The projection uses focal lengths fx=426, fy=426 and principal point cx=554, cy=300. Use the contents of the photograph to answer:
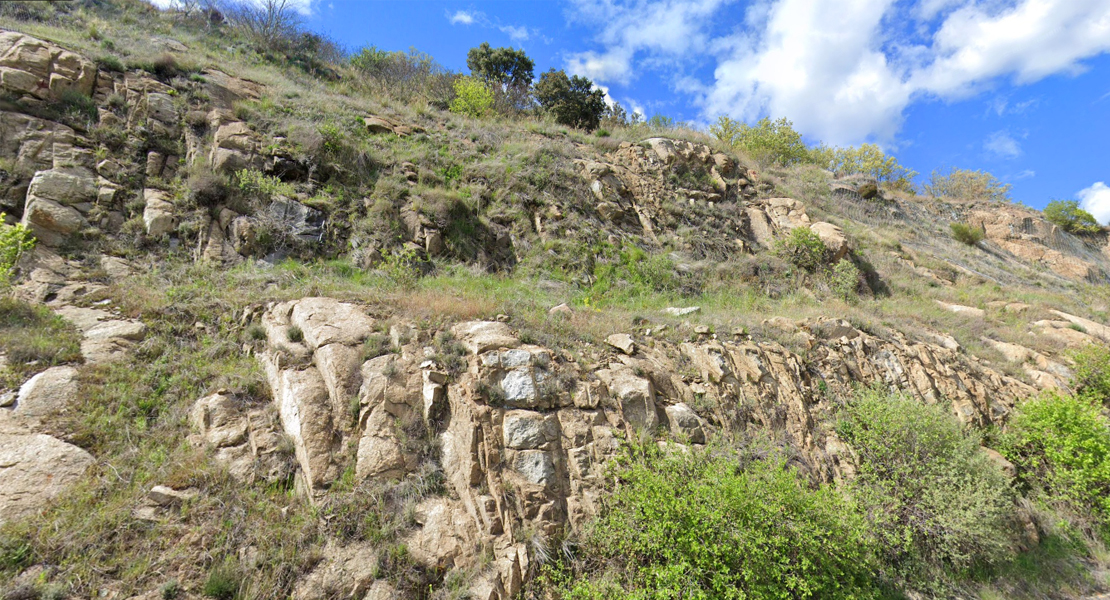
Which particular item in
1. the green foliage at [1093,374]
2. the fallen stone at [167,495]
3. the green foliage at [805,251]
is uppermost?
the green foliage at [805,251]

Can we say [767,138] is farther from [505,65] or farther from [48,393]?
[48,393]

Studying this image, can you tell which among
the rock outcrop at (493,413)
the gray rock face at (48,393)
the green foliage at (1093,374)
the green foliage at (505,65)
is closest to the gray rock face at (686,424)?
the rock outcrop at (493,413)

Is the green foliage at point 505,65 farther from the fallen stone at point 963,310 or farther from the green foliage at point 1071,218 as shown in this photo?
the green foliage at point 1071,218

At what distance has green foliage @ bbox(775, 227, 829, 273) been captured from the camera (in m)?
11.9

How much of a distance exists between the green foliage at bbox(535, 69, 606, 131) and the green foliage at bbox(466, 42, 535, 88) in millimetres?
2307

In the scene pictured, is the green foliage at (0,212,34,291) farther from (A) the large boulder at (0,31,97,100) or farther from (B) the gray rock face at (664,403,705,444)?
(B) the gray rock face at (664,403,705,444)

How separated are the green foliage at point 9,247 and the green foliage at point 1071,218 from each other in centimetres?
3811

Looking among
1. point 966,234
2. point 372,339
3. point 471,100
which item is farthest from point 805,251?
point 471,100

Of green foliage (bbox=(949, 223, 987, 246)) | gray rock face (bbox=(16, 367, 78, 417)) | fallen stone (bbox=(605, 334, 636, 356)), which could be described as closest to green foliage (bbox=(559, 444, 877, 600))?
fallen stone (bbox=(605, 334, 636, 356))

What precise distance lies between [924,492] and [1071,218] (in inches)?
1200

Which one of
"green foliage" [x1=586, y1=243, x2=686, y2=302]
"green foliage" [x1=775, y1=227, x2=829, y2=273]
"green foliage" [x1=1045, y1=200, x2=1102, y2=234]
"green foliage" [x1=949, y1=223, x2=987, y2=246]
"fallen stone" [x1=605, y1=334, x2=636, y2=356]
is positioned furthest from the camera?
"green foliage" [x1=1045, y1=200, x2=1102, y2=234]

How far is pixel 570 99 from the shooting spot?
21266mm

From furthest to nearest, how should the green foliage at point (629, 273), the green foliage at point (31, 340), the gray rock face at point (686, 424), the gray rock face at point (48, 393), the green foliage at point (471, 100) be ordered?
the green foliage at point (471, 100) < the green foliage at point (629, 273) < the gray rock face at point (686, 424) < the green foliage at point (31, 340) < the gray rock face at point (48, 393)

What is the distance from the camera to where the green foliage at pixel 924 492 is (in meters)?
4.76
